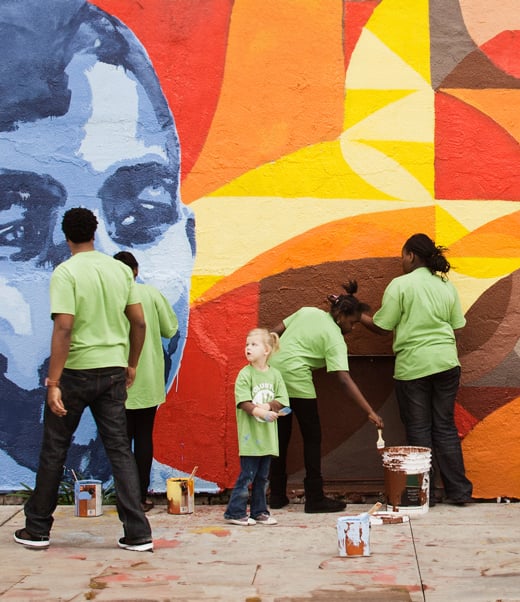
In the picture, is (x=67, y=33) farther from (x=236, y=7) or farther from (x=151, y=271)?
(x=151, y=271)

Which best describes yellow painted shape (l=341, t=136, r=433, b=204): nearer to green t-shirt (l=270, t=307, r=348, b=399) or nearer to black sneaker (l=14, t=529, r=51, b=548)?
green t-shirt (l=270, t=307, r=348, b=399)

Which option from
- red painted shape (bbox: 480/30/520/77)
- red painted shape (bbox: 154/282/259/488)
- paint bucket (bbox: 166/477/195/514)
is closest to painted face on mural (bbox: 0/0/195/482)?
red painted shape (bbox: 154/282/259/488)

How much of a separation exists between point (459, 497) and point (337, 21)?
357 centimetres

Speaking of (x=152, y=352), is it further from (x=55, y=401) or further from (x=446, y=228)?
(x=446, y=228)

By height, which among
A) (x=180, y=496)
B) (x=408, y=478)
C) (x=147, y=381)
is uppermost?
(x=147, y=381)

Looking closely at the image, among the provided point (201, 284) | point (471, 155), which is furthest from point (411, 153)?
point (201, 284)

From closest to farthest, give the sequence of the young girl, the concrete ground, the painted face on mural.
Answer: the concrete ground → the young girl → the painted face on mural

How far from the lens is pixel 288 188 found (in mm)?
7352

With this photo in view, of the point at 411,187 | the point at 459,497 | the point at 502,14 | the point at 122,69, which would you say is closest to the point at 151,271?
the point at 122,69

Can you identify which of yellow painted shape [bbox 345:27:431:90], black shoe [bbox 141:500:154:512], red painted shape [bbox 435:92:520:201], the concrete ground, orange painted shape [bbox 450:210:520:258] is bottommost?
the concrete ground

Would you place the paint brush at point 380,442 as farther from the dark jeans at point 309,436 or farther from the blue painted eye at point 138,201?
the blue painted eye at point 138,201

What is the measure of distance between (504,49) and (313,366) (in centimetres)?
276

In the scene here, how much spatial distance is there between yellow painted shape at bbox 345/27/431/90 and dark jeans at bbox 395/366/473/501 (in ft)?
7.00

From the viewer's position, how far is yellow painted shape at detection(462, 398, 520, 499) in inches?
286
